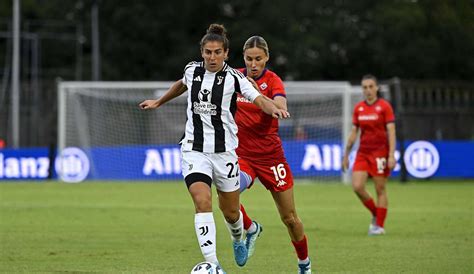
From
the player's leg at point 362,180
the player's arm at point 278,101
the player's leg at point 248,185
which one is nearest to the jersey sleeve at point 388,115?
the player's leg at point 362,180

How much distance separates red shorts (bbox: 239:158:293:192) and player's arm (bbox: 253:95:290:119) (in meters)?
1.38

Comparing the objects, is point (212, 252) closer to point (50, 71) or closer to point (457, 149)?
point (457, 149)

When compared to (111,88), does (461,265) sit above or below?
below

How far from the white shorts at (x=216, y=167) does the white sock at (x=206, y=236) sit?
0.44 metres

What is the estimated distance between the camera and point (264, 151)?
1101 cm

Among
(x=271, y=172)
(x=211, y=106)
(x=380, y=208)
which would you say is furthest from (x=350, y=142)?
(x=211, y=106)

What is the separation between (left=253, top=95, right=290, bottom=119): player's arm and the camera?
30.4 ft

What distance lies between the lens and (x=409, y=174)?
29391 mm

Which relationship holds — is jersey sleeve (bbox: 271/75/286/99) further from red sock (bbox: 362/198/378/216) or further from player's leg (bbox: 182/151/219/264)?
red sock (bbox: 362/198/378/216)

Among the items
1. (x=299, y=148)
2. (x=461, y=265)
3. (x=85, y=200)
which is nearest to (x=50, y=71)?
(x=299, y=148)

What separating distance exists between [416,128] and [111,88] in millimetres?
9220

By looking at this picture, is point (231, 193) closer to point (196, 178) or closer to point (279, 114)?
point (196, 178)

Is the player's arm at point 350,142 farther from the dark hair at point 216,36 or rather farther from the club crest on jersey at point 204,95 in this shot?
the club crest on jersey at point 204,95

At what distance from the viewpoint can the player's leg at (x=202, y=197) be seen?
929 cm
